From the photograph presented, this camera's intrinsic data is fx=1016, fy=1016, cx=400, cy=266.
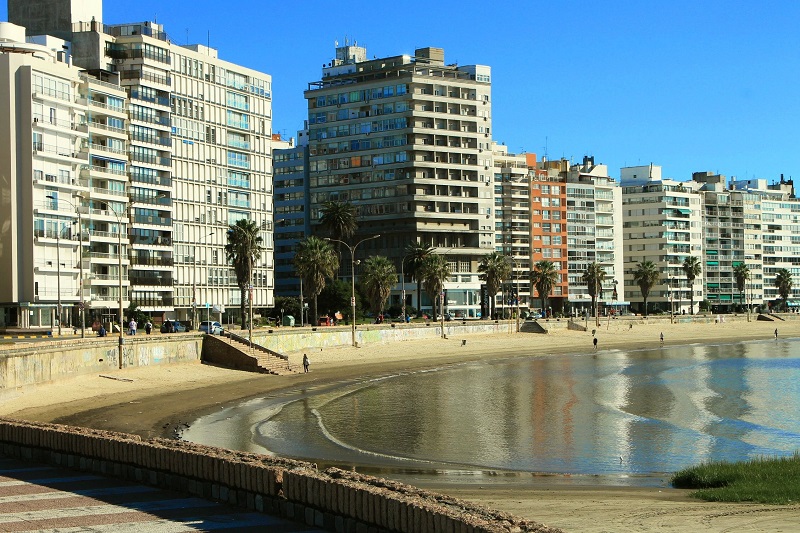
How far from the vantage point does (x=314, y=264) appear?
119m

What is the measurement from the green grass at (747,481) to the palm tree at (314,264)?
8826cm

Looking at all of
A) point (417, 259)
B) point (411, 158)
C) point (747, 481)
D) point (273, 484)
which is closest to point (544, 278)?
point (411, 158)

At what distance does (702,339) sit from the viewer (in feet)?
503

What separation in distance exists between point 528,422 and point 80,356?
29241mm

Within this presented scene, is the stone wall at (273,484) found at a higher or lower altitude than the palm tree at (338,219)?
lower

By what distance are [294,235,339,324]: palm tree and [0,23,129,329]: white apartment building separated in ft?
68.4

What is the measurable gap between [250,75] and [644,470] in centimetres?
11732

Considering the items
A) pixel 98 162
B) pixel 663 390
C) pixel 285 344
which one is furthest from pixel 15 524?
pixel 98 162

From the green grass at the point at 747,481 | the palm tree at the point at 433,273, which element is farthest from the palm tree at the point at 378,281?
the green grass at the point at 747,481

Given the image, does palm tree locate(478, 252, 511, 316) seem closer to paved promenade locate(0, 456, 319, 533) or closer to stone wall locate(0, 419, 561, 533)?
stone wall locate(0, 419, 561, 533)

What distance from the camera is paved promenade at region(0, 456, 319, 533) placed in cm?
1764

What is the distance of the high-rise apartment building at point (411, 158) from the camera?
170 metres

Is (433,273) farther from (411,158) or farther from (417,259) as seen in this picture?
(411,158)

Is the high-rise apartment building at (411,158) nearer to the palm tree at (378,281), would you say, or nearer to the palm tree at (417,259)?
the palm tree at (417,259)
